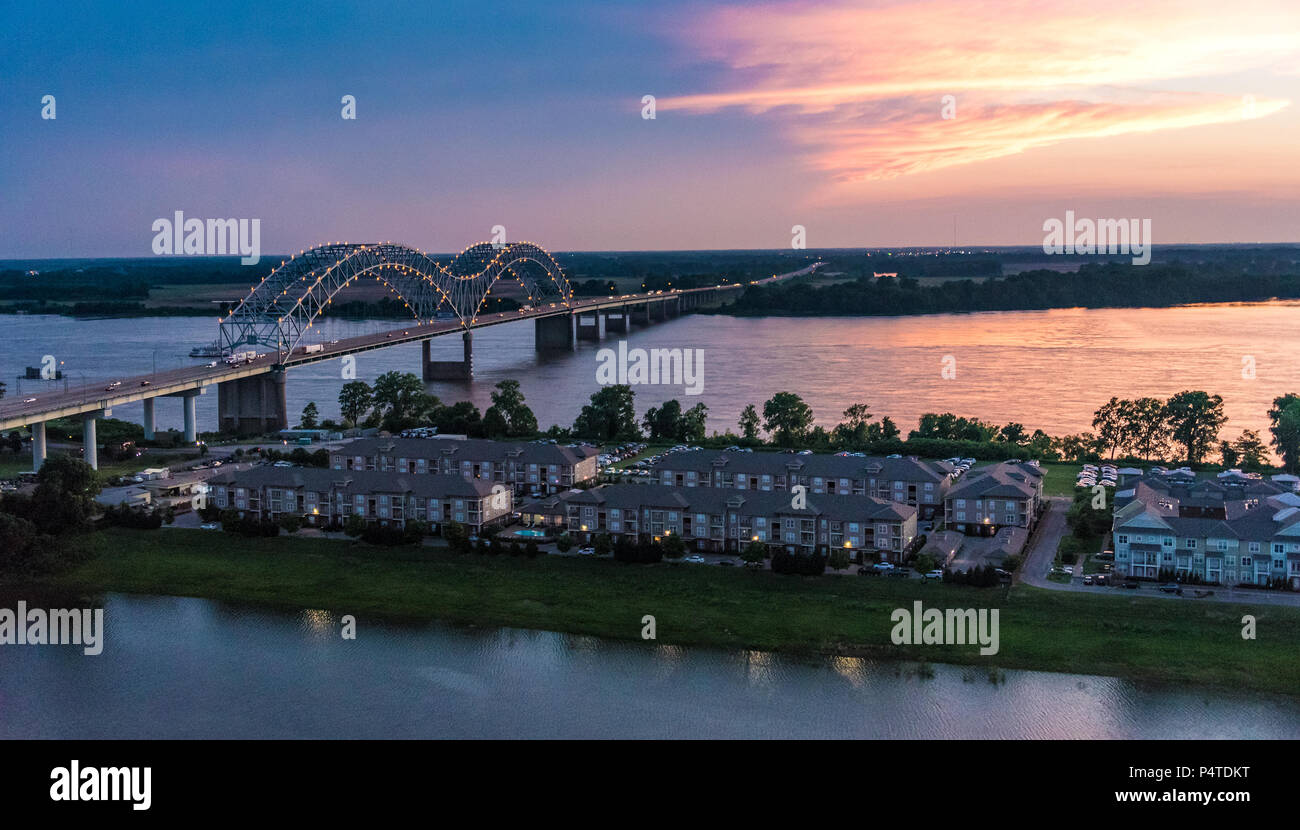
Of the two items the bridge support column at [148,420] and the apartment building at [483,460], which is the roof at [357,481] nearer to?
the apartment building at [483,460]

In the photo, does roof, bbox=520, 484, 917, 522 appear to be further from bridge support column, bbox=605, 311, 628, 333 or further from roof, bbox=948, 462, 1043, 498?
bridge support column, bbox=605, 311, 628, 333

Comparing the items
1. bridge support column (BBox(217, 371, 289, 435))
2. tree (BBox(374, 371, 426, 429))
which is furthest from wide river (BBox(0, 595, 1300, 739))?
bridge support column (BBox(217, 371, 289, 435))

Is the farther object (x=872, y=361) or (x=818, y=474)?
(x=872, y=361)

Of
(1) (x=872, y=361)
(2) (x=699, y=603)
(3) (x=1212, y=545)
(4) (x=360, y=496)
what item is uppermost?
(1) (x=872, y=361)

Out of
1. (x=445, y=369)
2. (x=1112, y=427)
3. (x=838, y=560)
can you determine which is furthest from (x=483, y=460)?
(x=445, y=369)

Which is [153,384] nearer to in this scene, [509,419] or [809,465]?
[509,419]

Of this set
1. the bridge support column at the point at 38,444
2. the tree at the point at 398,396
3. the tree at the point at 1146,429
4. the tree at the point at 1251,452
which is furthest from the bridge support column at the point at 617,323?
the tree at the point at 1251,452

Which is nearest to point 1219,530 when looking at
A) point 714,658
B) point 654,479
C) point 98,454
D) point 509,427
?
point 714,658
